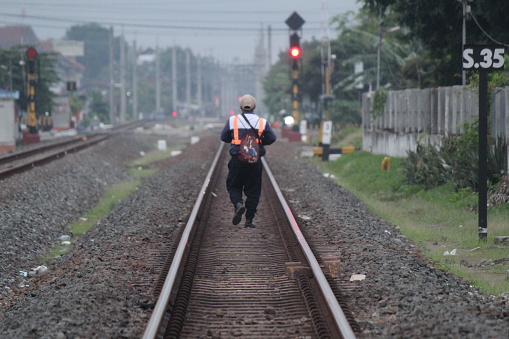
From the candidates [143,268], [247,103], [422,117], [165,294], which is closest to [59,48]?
[422,117]

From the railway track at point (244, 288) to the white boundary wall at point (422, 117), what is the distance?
5825 mm

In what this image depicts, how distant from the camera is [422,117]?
896 inches

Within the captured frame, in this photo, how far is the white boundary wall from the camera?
16375 mm

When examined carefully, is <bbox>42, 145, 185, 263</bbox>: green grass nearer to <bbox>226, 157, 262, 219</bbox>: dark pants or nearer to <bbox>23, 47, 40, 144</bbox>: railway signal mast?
<bbox>226, 157, 262, 219</bbox>: dark pants

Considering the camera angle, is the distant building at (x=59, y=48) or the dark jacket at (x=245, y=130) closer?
the dark jacket at (x=245, y=130)

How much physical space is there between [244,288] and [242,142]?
10.7ft

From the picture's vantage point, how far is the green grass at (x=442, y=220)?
32.5ft

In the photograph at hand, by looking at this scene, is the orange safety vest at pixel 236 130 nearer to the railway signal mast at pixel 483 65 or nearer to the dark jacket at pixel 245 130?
the dark jacket at pixel 245 130

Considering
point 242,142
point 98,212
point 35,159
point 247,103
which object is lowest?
point 98,212

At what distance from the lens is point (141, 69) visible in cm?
17962

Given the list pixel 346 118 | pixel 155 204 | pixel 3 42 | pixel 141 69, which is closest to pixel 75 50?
pixel 3 42

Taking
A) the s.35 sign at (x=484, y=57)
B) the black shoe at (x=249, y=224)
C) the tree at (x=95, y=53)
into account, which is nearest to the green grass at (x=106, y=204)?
the black shoe at (x=249, y=224)

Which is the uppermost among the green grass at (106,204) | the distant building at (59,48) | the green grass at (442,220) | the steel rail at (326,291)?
the distant building at (59,48)

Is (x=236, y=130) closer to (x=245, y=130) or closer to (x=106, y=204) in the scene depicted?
(x=245, y=130)
